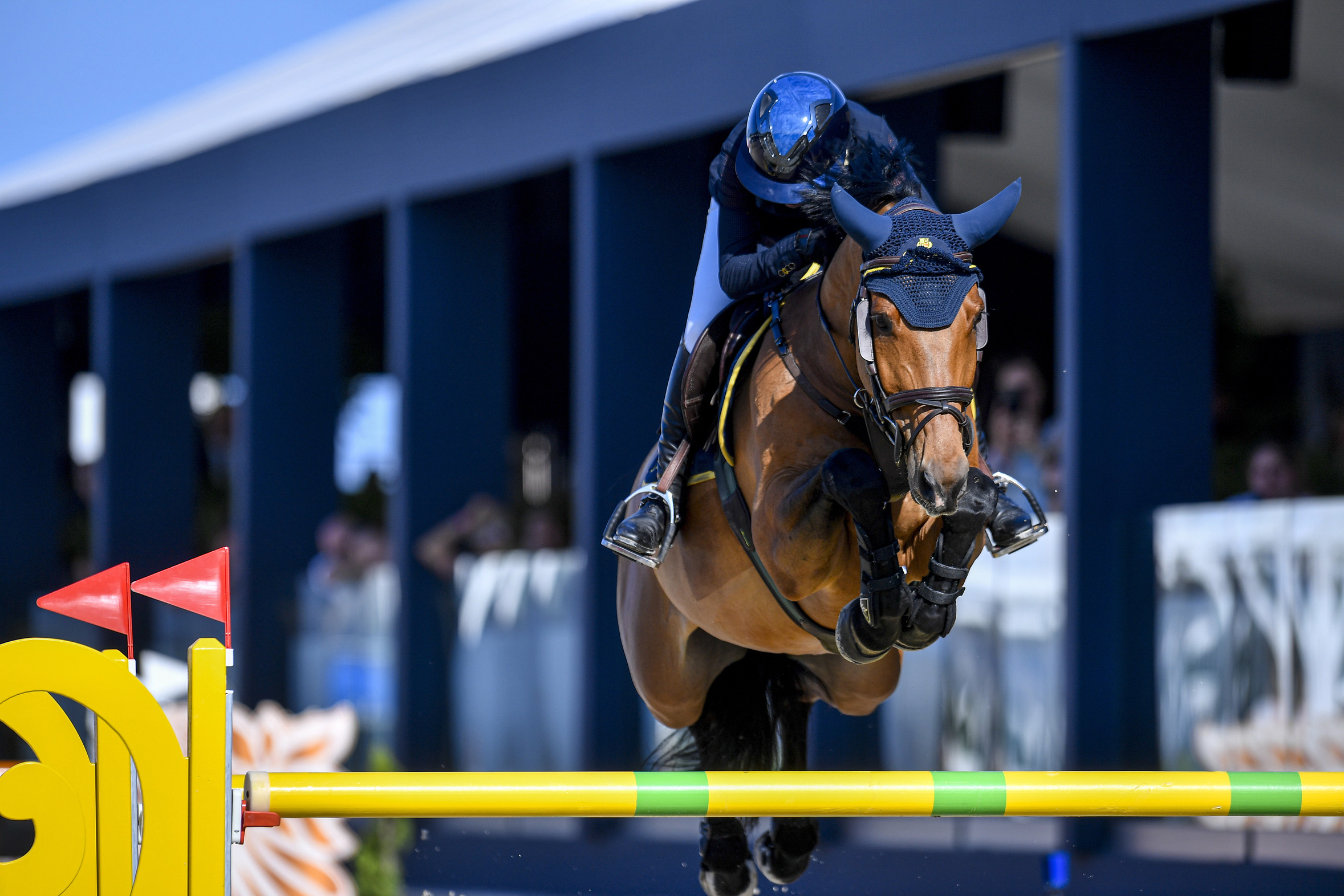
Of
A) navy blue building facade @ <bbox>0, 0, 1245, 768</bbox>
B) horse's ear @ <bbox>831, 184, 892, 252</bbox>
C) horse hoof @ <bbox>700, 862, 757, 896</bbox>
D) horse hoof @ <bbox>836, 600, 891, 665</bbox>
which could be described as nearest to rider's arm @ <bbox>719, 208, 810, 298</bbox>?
horse's ear @ <bbox>831, 184, 892, 252</bbox>

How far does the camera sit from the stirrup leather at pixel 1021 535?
119 inches

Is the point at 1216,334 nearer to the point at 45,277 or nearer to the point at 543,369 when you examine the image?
the point at 543,369

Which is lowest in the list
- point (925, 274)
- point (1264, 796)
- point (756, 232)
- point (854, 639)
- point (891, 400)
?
point (1264, 796)

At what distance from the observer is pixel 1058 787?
3.00 meters

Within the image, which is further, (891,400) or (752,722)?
(752,722)

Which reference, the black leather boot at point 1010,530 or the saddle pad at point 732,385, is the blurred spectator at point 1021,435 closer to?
the saddle pad at point 732,385

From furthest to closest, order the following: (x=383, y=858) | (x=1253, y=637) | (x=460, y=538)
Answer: (x=460, y=538) < (x=383, y=858) < (x=1253, y=637)

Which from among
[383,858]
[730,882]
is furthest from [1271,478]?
[383,858]

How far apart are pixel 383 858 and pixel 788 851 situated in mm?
3433

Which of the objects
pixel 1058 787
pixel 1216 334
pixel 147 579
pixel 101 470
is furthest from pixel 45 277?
pixel 1058 787

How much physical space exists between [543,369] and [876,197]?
11.7m

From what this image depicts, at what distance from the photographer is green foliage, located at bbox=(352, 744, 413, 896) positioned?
22.6ft

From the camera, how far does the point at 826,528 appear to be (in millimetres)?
3057

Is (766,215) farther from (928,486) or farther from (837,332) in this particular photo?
(928,486)
